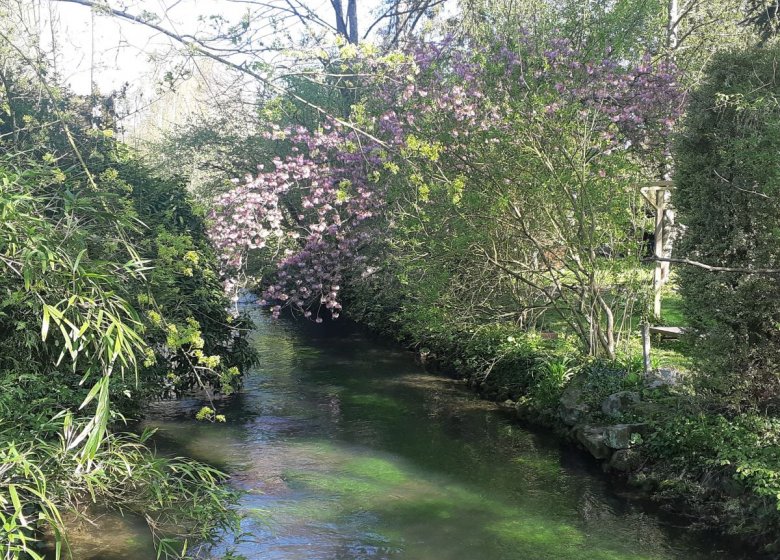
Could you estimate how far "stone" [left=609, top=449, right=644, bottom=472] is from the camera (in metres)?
7.37

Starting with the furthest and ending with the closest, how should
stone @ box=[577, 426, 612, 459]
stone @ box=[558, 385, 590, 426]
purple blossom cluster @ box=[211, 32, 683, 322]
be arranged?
purple blossom cluster @ box=[211, 32, 683, 322], stone @ box=[558, 385, 590, 426], stone @ box=[577, 426, 612, 459]

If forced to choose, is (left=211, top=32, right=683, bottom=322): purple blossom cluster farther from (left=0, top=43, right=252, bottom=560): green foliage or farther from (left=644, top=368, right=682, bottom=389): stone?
(left=644, top=368, right=682, bottom=389): stone

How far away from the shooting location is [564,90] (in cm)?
1023

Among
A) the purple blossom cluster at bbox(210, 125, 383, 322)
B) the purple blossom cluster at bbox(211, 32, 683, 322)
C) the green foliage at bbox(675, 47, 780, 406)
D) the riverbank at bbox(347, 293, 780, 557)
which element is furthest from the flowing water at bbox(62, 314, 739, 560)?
the purple blossom cluster at bbox(210, 125, 383, 322)

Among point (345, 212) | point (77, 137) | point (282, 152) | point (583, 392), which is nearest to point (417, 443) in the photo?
point (583, 392)

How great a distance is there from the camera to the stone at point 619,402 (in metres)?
8.00

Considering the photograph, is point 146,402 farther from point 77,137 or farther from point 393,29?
point 393,29

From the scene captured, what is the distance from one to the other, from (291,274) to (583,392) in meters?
8.69

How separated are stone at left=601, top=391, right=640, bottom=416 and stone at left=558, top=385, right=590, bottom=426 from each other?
1.29 ft

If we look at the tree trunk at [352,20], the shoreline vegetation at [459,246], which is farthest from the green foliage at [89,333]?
the tree trunk at [352,20]

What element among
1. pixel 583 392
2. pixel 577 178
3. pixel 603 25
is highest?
pixel 603 25

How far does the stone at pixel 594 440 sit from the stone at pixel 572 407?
0.28m

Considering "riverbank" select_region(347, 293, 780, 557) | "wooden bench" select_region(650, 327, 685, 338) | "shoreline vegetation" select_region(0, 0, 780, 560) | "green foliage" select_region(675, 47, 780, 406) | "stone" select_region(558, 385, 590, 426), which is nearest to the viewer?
"shoreline vegetation" select_region(0, 0, 780, 560)

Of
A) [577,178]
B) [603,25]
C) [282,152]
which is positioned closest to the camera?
[577,178]
